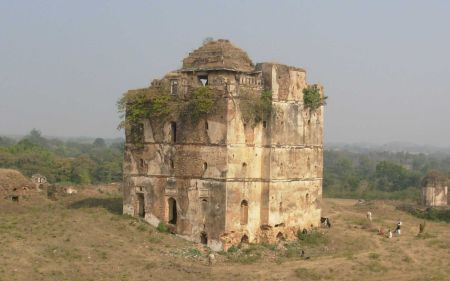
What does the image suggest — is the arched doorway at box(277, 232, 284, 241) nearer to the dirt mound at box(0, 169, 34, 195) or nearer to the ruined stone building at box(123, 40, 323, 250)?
the ruined stone building at box(123, 40, 323, 250)

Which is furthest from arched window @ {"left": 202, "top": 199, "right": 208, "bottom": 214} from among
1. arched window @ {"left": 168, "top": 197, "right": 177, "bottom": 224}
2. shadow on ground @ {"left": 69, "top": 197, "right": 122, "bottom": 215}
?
shadow on ground @ {"left": 69, "top": 197, "right": 122, "bottom": 215}

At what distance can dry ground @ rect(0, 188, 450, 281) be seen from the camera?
2183 cm

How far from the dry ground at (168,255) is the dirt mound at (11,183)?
24.5 feet

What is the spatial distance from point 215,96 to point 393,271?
30.8 ft

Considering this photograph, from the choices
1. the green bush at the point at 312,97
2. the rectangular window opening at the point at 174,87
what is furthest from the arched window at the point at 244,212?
the green bush at the point at 312,97

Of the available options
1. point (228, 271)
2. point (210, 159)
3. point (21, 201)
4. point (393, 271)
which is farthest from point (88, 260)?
point (21, 201)

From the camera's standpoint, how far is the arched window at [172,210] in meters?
27.4

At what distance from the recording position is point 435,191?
4150 cm

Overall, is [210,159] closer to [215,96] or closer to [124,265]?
[215,96]

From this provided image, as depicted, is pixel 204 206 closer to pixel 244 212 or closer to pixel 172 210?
pixel 244 212

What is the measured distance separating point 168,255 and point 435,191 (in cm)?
2297

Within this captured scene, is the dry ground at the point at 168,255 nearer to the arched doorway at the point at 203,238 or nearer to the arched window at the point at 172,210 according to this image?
the arched doorway at the point at 203,238

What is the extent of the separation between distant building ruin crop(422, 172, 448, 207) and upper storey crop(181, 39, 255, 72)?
18.5 meters

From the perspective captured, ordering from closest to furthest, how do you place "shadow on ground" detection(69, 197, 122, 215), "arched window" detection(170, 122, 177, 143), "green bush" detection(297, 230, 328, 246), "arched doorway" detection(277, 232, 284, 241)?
1. "arched window" detection(170, 122, 177, 143)
2. "arched doorway" detection(277, 232, 284, 241)
3. "green bush" detection(297, 230, 328, 246)
4. "shadow on ground" detection(69, 197, 122, 215)
